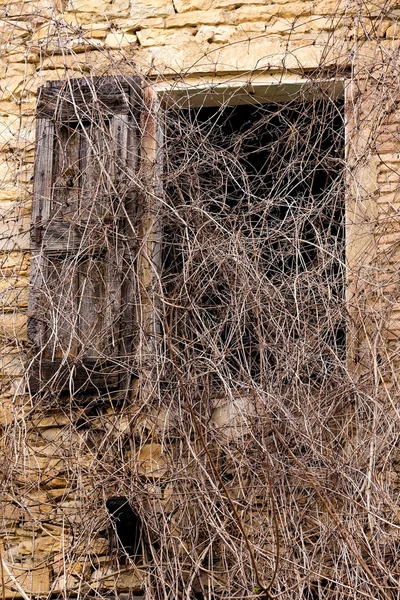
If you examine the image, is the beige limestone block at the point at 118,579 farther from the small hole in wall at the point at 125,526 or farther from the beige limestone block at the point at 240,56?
the beige limestone block at the point at 240,56

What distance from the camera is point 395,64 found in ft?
19.9

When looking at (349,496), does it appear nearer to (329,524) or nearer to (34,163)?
(329,524)

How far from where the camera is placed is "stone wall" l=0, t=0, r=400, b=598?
545cm

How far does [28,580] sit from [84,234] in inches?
72.5

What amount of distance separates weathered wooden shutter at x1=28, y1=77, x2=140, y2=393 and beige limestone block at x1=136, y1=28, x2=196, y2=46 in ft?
1.05

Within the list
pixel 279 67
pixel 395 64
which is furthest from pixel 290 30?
Result: pixel 395 64

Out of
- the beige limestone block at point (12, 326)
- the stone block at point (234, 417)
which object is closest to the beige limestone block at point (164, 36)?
the beige limestone block at point (12, 326)

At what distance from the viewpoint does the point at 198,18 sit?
6387 mm

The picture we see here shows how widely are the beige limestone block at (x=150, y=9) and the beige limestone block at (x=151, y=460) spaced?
2602mm

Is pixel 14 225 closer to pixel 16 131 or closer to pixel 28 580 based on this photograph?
pixel 16 131

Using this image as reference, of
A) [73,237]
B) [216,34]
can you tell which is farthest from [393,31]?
[73,237]

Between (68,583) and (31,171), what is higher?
(31,171)

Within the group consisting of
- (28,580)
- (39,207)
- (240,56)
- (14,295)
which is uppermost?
(240,56)

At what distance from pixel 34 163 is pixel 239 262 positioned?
1393mm
